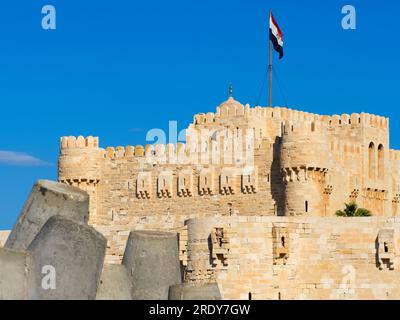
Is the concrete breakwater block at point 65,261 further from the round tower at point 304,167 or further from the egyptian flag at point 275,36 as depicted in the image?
the egyptian flag at point 275,36

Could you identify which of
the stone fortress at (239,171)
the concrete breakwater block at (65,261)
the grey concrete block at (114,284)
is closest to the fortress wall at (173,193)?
the stone fortress at (239,171)

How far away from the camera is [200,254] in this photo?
120ft

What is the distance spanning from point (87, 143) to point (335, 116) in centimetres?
1017

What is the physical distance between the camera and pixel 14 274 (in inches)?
943

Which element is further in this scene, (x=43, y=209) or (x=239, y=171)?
(x=239, y=171)

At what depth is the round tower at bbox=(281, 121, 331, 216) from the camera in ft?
161

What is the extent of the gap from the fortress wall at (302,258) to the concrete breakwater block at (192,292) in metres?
6.22

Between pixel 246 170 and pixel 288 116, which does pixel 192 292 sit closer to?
pixel 246 170

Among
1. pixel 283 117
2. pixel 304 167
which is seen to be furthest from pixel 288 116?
pixel 304 167

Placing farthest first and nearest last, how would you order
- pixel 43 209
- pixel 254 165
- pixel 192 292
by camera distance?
pixel 254 165 → pixel 192 292 → pixel 43 209

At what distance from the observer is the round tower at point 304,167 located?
161 ft

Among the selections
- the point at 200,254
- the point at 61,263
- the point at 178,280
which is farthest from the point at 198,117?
the point at 61,263

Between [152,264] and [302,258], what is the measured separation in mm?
7833

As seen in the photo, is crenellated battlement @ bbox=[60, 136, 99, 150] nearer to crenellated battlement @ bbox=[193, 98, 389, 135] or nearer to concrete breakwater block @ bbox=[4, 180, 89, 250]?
crenellated battlement @ bbox=[193, 98, 389, 135]
